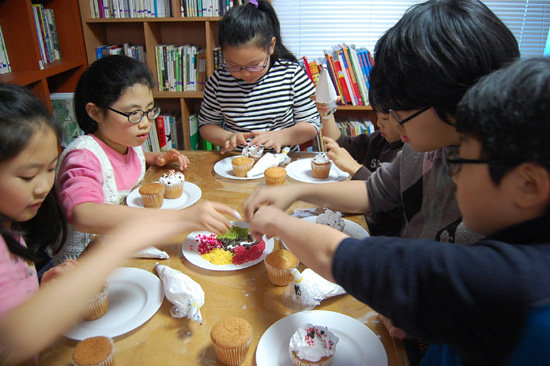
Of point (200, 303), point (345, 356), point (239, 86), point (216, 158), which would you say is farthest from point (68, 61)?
point (345, 356)

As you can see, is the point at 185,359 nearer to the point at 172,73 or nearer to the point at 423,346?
the point at 423,346

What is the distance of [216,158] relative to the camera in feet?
6.16

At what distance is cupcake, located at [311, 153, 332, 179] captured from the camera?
159cm

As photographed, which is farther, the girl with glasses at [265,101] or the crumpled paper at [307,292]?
the girl with glasses at [265,101]

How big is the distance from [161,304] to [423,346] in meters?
0.73

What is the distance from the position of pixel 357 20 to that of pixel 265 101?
1.47 metres

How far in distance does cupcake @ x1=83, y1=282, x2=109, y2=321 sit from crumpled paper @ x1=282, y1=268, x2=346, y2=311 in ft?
1.40

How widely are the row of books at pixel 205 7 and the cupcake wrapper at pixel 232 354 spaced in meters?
2.69

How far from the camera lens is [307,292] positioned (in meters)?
0.90

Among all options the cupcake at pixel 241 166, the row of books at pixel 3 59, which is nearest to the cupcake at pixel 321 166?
the cupcake at pixel 241 166

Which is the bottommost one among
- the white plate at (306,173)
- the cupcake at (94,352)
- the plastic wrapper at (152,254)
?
the white plate at (306,173)

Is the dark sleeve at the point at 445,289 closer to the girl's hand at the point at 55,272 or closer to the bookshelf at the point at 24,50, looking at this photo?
the girl's hand at the point at 55,272

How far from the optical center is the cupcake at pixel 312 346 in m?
0.74

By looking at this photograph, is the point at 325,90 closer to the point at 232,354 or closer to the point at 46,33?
the point at 232,354
